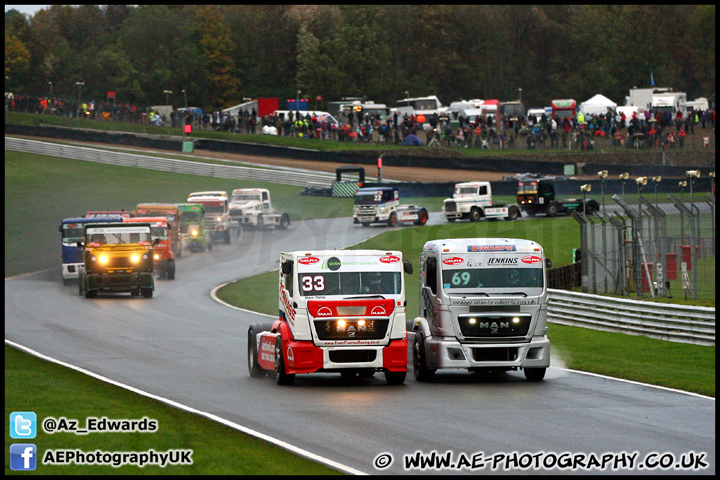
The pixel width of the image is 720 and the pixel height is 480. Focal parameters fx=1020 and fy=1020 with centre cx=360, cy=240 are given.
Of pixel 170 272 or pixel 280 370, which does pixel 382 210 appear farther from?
pixel 280 370

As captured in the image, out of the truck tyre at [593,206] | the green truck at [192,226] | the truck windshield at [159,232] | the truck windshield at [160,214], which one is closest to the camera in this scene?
the truck windshield at [159,232]

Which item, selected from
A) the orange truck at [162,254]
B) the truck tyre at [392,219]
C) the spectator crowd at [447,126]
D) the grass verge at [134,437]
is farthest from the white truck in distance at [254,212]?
the grass verge at [134,437]

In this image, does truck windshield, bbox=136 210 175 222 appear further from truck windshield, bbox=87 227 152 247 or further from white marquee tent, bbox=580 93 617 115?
white marquee tent, bbox=580 93 617 115

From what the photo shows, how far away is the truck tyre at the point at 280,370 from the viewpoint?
54.2ft

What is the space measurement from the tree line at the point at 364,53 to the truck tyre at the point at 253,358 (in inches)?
3383

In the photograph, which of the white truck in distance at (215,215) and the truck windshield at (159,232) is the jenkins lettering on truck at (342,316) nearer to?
the truck windshield at (159,232)

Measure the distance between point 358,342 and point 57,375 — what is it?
205 inches

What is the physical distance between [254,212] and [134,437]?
37.2 meters

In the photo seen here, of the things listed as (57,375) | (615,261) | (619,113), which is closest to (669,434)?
(57,375)

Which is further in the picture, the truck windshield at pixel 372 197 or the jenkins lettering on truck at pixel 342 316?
the truck windshield at pixel 372 197

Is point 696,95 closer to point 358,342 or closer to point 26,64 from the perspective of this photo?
point 26,64

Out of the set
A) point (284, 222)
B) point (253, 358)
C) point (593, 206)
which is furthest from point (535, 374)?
point (593, 206)

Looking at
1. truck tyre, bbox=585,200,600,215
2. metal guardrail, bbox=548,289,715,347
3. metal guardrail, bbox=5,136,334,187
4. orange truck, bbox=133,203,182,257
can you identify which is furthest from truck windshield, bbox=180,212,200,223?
metal guardrail, bbox=548,289,715,347

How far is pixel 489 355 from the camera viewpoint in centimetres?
1669
